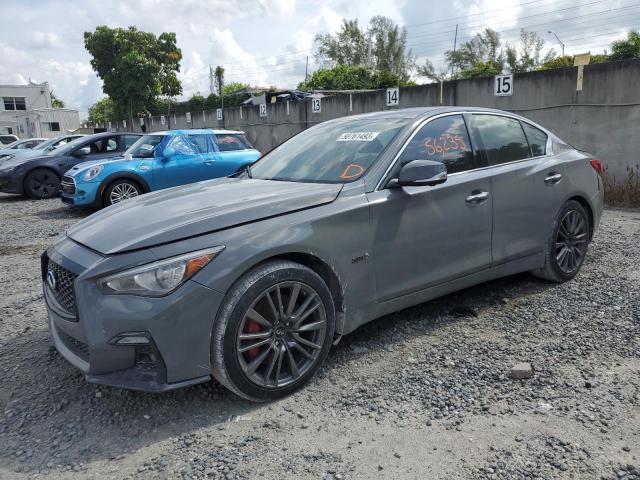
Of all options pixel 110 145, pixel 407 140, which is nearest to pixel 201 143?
pixel 110 145

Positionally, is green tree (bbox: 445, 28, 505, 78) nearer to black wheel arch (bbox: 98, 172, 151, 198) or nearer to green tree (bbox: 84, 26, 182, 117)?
green tree (bbox: 84, 26, 182, 117)

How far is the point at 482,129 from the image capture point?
430 cm

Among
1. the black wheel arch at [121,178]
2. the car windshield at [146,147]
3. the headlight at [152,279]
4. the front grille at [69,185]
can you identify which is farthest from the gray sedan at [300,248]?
the front grille at [69,185]

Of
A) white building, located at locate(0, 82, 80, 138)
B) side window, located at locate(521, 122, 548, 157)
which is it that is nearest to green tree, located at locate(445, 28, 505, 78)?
white building, located at locate(0, 82, 80, 138)

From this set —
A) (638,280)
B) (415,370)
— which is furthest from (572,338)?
(638,280)

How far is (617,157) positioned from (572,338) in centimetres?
700

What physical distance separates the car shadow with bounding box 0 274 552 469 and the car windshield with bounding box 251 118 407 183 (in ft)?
3.98

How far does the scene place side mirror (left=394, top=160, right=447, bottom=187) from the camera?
343cm

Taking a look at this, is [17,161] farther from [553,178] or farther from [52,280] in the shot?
[553,178]

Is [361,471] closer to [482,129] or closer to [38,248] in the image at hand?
[482,129]

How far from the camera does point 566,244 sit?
15.9 feet

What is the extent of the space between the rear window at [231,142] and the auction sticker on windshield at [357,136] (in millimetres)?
7071

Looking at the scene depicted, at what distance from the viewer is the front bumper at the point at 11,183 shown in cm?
1267

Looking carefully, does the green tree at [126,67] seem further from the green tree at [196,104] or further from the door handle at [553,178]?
the door handle at [553,178]
